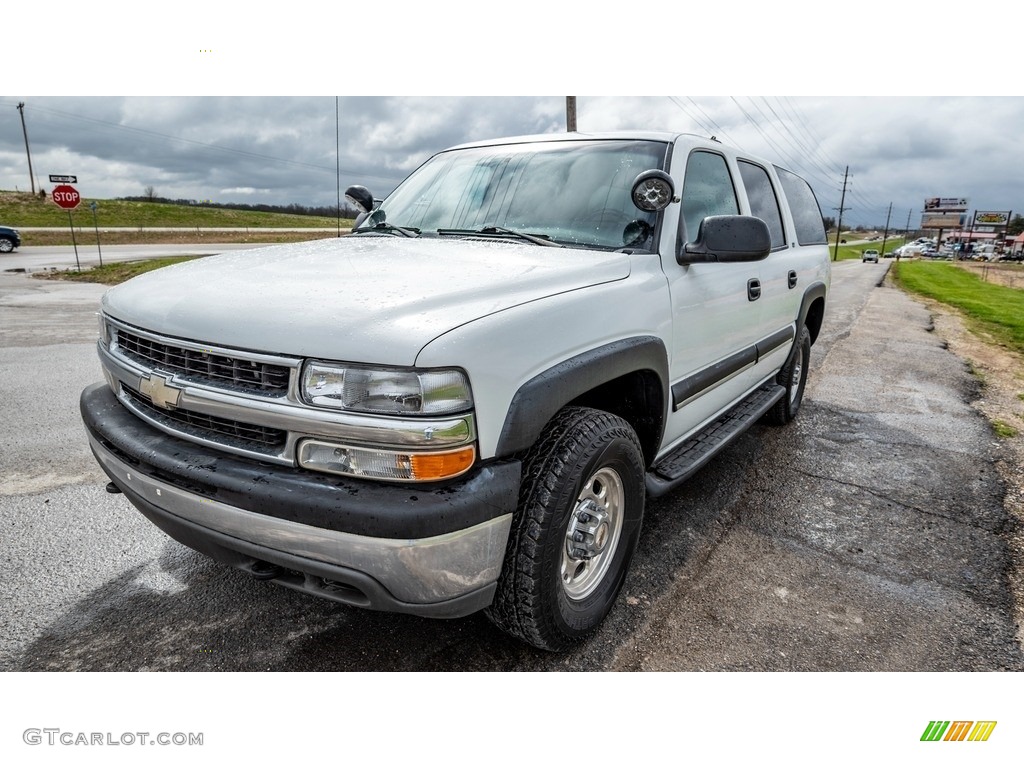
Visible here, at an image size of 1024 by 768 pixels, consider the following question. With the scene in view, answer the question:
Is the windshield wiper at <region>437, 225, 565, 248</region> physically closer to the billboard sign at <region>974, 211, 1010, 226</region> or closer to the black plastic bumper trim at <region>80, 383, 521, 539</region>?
the black plastic bumper trim at <region>80, 383, 521, 539</region>

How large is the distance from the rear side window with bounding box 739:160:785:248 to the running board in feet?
3.22

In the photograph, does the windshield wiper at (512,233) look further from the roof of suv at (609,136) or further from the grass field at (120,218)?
the grass field at (120,218)

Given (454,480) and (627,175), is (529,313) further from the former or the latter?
(627,175)

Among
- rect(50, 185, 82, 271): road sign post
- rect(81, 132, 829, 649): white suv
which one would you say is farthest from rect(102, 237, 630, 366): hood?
rect(50, 185, 82, 271): road sign post

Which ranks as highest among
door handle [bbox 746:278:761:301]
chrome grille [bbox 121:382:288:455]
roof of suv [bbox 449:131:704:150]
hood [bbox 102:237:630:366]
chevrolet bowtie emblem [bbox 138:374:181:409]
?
roof of suv [bbox 449:131:704:150]

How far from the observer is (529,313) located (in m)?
1.99

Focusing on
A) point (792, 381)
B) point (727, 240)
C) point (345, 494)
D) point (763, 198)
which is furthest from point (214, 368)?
point (792, 381)

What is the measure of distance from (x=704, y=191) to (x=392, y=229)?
5.13 feet

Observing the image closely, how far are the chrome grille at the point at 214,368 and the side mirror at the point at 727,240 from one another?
5.82 ft

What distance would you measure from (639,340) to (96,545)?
2.61 m

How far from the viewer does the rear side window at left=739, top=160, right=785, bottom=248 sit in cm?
393

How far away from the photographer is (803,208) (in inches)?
202

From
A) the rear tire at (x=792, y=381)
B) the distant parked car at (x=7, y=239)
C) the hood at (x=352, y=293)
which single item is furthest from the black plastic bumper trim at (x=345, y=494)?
the distant parked car at (x=7, y=239)

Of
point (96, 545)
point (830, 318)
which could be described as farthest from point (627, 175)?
point (830, 318)
